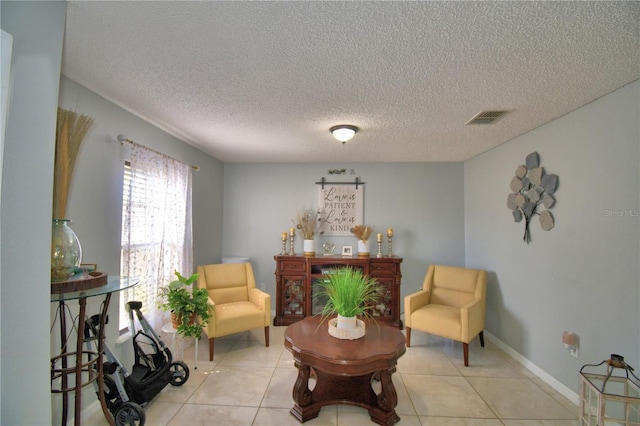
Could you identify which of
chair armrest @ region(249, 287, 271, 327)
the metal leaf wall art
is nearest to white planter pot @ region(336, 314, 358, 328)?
chair armrest @ region(249, 287, 271, 327)

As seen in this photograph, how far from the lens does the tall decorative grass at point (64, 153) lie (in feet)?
4.85

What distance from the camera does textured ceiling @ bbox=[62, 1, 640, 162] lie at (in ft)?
4.17

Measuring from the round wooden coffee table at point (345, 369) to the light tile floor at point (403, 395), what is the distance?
0.29 ft

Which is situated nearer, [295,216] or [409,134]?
[409,134]

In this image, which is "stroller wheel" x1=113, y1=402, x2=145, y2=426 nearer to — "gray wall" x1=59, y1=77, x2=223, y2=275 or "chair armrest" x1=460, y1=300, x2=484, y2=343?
"gray wall" x1=59, y1=77, x2=223, y2=275

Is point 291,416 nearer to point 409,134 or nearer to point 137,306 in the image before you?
point 137,306

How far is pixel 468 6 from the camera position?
1221mm

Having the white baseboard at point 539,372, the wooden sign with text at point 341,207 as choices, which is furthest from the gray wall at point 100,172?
the white baseboard at point 539,372

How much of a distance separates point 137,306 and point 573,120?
370 cm

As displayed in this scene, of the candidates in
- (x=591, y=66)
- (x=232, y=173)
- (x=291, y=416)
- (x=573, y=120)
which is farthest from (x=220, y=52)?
(x=232, y=173)

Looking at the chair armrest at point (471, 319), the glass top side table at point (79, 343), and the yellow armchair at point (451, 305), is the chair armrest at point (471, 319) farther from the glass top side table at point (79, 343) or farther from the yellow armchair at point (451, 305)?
the glass top side table at point (79, 343)

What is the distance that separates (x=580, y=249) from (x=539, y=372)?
123 cm

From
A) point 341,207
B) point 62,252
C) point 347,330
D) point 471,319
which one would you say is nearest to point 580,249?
point 471,319

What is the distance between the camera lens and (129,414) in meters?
1.82
